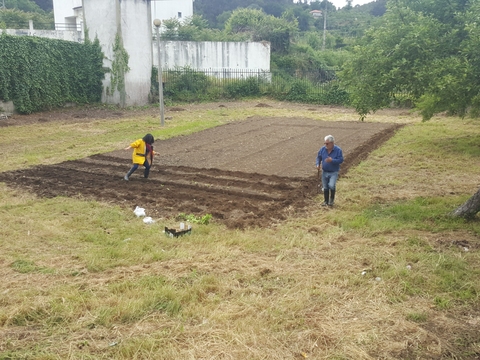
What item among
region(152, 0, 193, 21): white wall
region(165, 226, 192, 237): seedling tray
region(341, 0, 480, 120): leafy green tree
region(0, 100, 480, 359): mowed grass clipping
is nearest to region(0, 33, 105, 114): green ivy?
region(0, 100, 480, 359): mowed grass clipping

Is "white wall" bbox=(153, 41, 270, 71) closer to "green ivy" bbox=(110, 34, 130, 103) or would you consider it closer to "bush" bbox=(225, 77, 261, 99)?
"bush" bbox=(225, 77, 261, 99)

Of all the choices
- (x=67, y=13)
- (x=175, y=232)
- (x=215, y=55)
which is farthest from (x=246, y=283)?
(x=67, y=13)

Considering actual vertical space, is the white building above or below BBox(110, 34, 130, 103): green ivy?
above

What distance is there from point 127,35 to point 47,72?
17.0ft

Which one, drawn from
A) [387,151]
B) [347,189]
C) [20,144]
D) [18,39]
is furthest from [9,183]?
[18,39]

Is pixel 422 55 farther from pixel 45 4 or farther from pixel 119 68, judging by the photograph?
pixel 45 4

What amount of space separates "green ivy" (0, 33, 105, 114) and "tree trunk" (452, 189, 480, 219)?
20.4 metres

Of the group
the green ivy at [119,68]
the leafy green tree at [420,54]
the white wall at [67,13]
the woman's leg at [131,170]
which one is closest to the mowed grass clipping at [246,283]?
the woman's leg at [131,170]

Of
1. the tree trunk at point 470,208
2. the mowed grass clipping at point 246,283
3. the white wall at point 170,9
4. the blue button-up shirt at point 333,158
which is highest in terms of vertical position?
the white wall at point 170,9

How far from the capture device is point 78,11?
41.9 meters

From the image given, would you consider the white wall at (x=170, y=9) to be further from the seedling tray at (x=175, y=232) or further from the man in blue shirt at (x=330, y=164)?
the seedling tray at (x=175, y=232)

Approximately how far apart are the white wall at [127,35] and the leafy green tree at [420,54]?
20.3 meters

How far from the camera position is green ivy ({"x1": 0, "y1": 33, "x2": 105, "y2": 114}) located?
2134 cm

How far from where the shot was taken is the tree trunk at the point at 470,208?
7258 mm
